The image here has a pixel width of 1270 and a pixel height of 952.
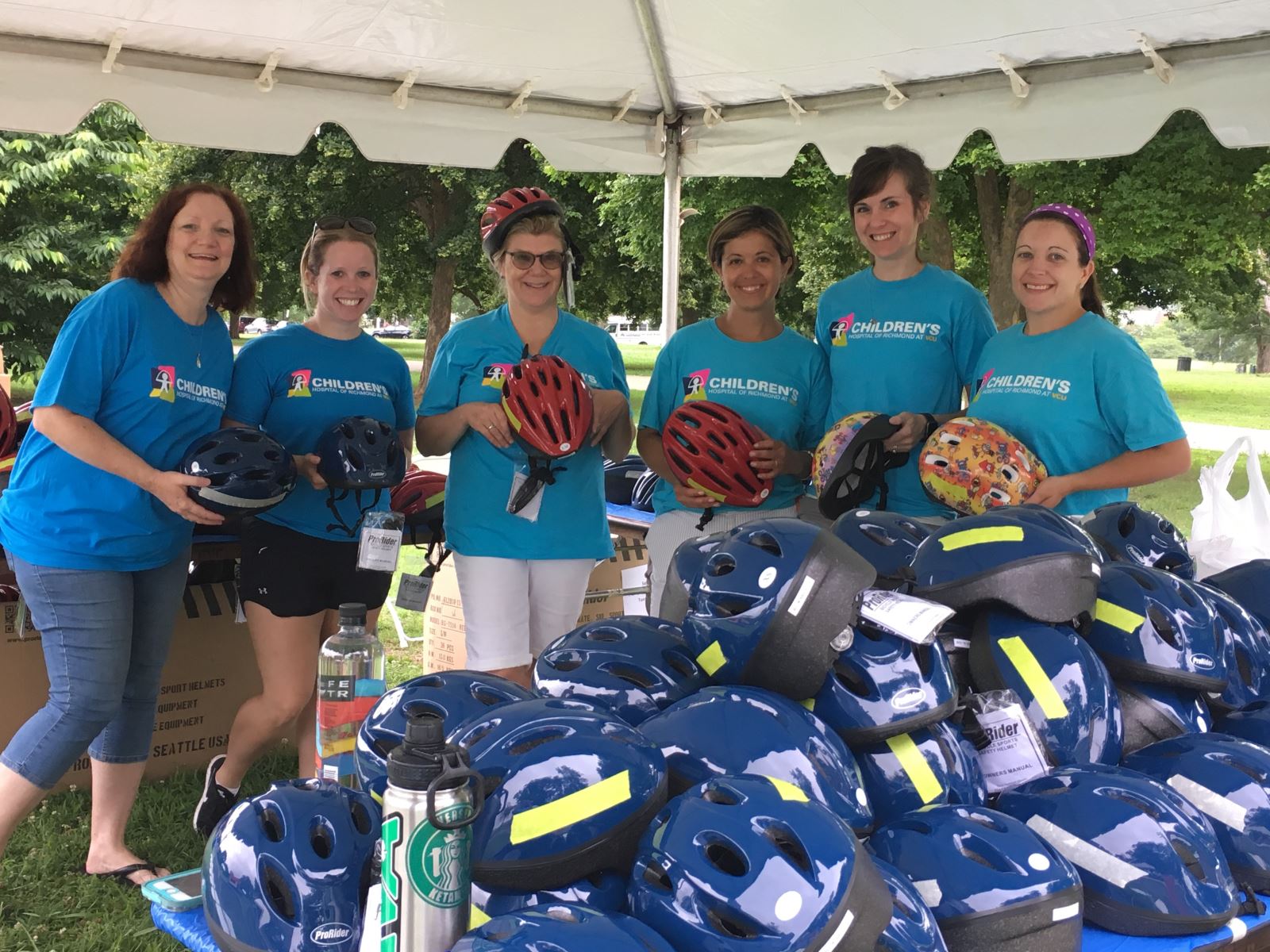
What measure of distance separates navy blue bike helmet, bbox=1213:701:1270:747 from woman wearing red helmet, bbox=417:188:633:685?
2.21m

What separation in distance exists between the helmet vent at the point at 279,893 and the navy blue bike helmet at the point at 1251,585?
294cm

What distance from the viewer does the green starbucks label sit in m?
1.63

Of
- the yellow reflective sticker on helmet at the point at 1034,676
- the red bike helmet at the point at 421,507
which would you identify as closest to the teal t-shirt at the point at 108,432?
the red bike helmet at the point at 421,507

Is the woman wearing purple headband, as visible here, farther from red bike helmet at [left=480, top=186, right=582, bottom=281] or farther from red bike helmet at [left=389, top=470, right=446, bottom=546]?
red bike helmet at [left=389, top=470, right=446, bottom=546]

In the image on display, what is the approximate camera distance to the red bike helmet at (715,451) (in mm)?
4117

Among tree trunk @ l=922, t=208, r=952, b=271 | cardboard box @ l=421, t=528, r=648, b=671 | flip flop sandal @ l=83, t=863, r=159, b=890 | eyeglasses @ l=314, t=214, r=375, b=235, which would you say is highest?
tree trunk @ l=922, t=208, r=952, b=271

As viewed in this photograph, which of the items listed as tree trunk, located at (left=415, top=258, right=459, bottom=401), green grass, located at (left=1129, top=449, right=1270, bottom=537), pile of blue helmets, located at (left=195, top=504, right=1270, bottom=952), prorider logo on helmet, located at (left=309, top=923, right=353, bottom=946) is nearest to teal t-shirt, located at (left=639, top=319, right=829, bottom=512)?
pile of blue helmets, located at (left=195, top=504, right=1270, bottom=952)

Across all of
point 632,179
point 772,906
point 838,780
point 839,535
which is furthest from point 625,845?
point 632,179

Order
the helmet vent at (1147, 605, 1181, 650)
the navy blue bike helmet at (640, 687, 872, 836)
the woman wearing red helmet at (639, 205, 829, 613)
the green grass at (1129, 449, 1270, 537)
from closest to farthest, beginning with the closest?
1. the navy blue bike helmet at (640, 687, 872, 836)
2. the helmet vent at (1147, 605, 1181, 650)
3. the woman wearing red helmet at (639, 205, 829, 613)
4. the green grass at (1129, 449, 1270, 537)

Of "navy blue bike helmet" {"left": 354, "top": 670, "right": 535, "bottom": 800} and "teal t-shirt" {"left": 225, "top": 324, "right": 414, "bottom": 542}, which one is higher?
"teal t-shirt" {"left": 225, "top": 324, "right": 414, "bottom": 542}

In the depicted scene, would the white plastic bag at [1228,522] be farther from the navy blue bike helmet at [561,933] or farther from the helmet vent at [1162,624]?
the navy blue bike helmet at [561,933]

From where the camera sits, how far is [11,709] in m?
5.05

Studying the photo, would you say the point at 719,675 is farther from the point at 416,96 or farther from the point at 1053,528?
the point at 416,96

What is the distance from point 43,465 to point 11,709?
6.55 feet
